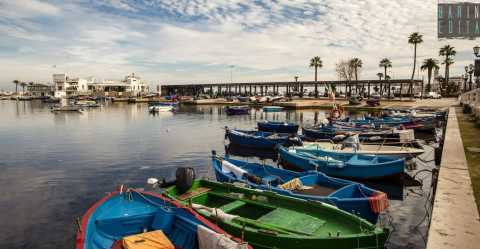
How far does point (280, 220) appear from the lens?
36.4 feet

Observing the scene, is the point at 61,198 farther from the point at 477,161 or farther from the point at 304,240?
the point at 477,161

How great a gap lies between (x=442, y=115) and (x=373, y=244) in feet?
161

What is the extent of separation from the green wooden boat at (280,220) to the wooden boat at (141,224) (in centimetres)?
104

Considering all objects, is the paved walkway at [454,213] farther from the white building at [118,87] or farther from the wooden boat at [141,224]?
the white building at [118,87]

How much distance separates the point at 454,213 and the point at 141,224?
9537 millimetres

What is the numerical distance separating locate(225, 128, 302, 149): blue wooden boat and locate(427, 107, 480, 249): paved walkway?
54.6 feet

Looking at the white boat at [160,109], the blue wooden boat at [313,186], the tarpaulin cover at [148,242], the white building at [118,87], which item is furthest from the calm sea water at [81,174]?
the white building at [118,87]

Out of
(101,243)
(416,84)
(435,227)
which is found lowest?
(101,243)

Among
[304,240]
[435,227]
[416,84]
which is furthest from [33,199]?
[416,84]

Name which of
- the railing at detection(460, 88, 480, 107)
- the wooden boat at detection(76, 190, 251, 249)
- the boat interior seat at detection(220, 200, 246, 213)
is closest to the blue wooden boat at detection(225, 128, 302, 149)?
the boat interior seat at detection(220, 200, 246, 213)

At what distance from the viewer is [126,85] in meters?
190

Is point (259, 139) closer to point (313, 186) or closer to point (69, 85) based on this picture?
point (313, 186)

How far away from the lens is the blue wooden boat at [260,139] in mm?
32562

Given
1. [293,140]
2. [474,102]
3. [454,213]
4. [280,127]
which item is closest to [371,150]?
[293,140]
